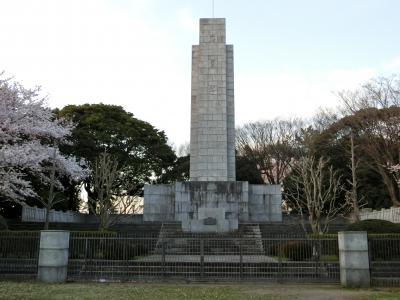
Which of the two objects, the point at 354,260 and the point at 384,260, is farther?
the point at 384,260

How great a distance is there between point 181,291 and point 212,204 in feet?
44.7

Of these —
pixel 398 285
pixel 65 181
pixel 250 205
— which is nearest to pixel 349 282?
pixel 398 285

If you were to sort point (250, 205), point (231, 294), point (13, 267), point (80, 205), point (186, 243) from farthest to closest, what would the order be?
1. point (80, 205)
2. point (250, 205)
3. point (186, 243)
4. point (13, 267)
5. point (231, 294)

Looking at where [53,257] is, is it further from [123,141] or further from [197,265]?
[123,141]

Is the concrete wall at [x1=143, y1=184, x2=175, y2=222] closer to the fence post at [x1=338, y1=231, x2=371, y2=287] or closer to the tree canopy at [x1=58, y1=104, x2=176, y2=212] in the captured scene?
the tree canopy at [x1=58, y1=104, x2=176, y2=212]

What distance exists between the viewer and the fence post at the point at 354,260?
13.4m

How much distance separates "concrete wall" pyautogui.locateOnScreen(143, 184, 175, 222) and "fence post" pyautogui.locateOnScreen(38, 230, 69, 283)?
42.1 ft

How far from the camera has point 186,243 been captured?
2102cm

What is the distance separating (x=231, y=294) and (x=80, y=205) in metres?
33.0

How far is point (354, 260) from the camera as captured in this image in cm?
1343

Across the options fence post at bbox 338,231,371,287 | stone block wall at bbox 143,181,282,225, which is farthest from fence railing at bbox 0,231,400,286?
stone block wall at bbox 143,181,282,225

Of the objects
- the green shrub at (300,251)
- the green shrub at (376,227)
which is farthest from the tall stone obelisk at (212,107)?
the green shrub at (300,251)

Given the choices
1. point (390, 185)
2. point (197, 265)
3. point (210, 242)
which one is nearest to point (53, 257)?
point (197, 265)

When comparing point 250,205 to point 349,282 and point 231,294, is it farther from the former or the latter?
point 231,294
